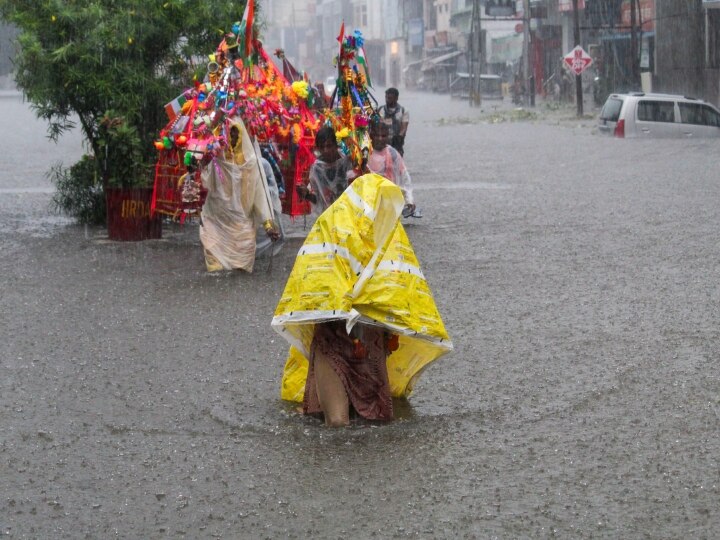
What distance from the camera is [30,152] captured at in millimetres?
27281

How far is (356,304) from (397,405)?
822 millimetres

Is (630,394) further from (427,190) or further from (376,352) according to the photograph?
(427,190)

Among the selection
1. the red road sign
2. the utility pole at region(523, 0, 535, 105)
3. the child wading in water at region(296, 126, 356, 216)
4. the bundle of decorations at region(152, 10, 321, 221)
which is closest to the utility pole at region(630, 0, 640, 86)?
the red road sign

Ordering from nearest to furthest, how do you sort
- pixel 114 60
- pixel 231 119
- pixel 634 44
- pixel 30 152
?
pixel 231 119, pixel 114 60, pixel 30 152, pixel 634 44

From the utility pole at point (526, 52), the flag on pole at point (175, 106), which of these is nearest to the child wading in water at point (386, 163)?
the flag on pole at point (175, 106)

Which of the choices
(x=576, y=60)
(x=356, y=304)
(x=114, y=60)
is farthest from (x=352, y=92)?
(x=576, y=60)

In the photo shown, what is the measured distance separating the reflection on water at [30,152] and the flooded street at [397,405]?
214 inches

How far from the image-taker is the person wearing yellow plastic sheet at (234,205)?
431 inches

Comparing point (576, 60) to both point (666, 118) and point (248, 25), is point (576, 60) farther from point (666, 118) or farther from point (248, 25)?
point (248, 25)

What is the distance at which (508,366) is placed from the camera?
738 cm

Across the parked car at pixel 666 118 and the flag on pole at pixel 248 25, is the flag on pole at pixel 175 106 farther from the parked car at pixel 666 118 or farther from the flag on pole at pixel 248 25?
the parked car at pixel 666 118

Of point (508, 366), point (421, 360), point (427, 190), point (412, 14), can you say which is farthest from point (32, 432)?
point (412, 14)

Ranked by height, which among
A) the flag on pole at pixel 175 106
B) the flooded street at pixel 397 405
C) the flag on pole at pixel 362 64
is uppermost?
the flag on pole at pixel 362 64

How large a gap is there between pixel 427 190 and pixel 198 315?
382 inches
